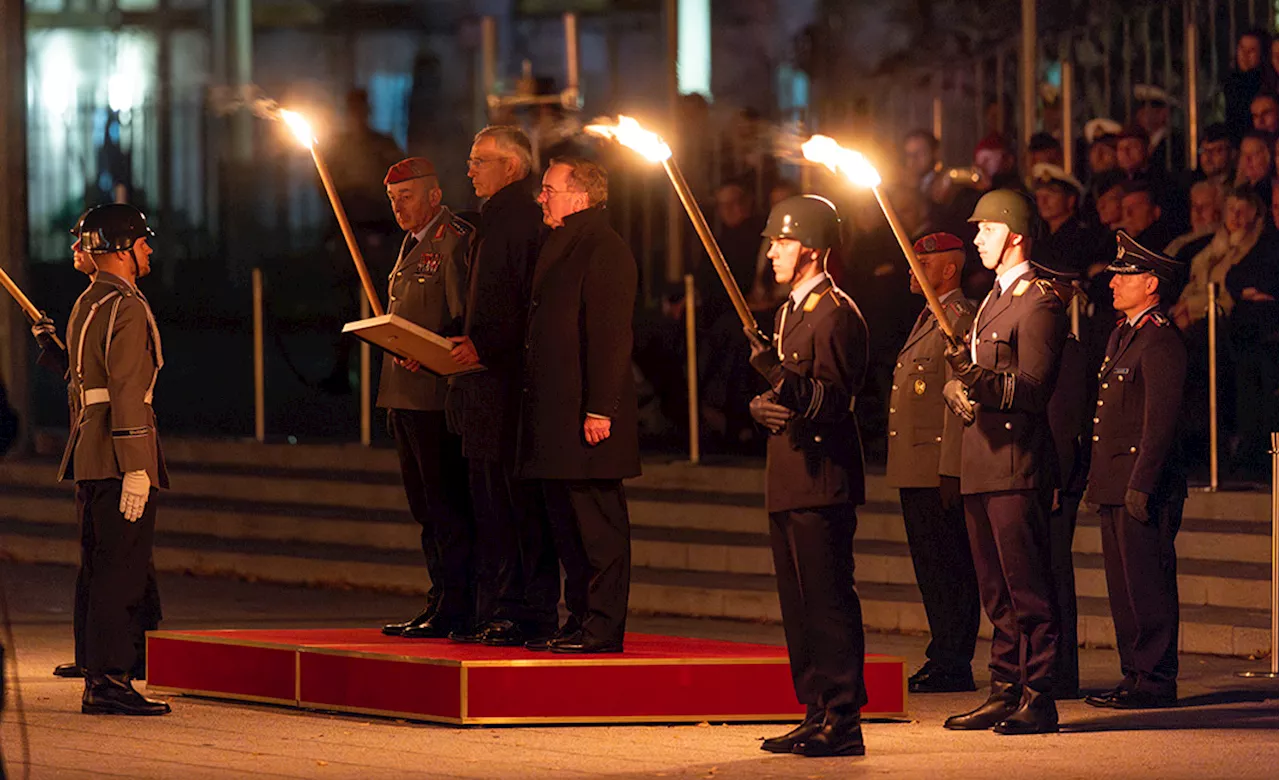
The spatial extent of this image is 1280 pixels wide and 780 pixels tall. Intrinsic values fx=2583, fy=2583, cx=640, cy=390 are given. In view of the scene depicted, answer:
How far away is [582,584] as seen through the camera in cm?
998

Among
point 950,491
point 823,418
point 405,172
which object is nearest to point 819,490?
point 823,418

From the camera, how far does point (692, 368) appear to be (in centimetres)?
1542

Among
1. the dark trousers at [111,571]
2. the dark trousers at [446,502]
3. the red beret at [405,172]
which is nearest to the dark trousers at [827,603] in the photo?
the dark trousers at [446,502]

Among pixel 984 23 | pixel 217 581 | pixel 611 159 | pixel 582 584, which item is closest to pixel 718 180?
pixel 611 159

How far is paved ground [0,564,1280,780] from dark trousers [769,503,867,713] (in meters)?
0.25

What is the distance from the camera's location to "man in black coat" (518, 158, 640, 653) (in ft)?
32.1

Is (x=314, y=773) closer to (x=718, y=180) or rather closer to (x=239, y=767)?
(x=239, y=767)

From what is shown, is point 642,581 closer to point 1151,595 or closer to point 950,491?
point 950,491

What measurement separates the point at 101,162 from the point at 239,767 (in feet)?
39.7

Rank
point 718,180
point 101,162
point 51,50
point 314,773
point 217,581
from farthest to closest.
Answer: point 51,50 → point 101,162 → point 718,180 → point 217,581 → point 314,773

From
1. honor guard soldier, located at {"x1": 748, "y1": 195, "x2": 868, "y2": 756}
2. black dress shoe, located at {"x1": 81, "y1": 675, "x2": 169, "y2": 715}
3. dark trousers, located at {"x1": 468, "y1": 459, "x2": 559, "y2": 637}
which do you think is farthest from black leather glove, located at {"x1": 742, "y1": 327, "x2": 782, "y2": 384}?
black dress shoe, located at {"x1": 81, "y1": 675, "x2": 169, "y2": 715}

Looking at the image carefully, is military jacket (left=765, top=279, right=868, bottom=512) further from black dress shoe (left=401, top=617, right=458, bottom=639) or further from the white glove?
the white glove

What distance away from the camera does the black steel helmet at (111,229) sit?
33.1 ft

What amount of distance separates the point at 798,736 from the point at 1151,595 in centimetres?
198
